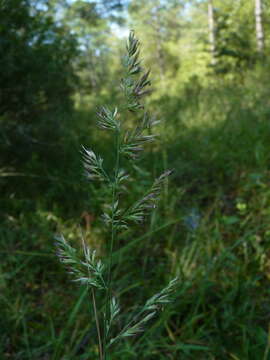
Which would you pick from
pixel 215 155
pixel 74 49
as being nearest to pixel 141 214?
pixel 215 155

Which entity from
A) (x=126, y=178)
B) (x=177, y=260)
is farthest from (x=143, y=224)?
(x=126, y=178)

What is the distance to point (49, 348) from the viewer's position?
1.55 meters

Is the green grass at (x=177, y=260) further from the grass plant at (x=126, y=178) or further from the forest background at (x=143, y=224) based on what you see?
the grass plant at (x=126, y=178)

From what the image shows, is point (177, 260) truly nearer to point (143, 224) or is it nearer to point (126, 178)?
point (143, 224)

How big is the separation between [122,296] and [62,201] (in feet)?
3.92

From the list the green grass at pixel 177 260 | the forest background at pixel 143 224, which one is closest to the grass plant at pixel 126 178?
the forest background at pixel 143 224

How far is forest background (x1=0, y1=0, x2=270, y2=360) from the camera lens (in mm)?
1541

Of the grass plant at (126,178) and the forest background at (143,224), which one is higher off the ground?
the grass plant at (126,178)

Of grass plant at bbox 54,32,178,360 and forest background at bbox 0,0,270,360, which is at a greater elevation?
grass plant at bbox 54,32,178,360

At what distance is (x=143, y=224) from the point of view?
2389 mm

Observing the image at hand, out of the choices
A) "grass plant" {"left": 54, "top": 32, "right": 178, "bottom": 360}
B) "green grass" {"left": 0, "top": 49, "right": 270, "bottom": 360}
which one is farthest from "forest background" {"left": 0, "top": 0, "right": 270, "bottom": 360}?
"grass plant" {"left": 54, "top": 32, "right": 178, "bottom": 360}

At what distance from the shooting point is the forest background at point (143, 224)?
1.54 metres

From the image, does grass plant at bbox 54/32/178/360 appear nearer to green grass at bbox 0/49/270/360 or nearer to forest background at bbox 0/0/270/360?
forest background at bbox 0/0/270/360

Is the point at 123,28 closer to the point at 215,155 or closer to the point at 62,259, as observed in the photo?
the point at 215,155
